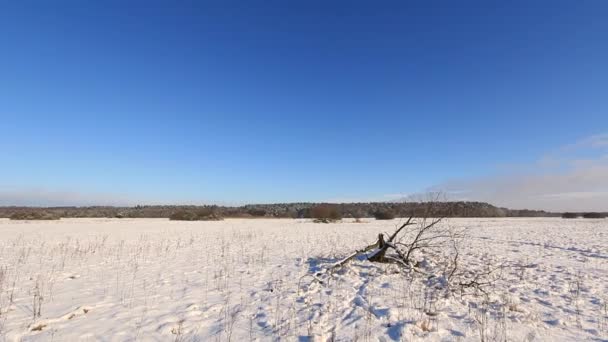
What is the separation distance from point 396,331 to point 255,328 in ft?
7.16

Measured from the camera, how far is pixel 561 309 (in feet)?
19.5


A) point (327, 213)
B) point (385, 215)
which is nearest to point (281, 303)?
point (327, 213)

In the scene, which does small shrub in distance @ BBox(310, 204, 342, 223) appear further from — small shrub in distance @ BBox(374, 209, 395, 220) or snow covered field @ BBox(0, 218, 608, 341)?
snow covered field @ BBox(0, 218, 608, 341)

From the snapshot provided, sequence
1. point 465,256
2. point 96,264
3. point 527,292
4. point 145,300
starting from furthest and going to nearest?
1. point 465,256
2. point 96,264
3. point 527,292
4. point 145,300

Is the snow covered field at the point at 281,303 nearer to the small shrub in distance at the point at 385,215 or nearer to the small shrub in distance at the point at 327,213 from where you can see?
the small shrub in distance at the point at 327,213

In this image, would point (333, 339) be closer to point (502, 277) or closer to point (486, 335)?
point (486, 335)

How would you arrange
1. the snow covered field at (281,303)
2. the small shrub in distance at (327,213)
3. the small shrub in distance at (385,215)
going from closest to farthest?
the snow covered field at (281,303)
the small shrub in distance at (327,213)
the small shrub in distance at (385,215)

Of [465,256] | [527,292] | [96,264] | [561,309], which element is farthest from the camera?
[465,256]

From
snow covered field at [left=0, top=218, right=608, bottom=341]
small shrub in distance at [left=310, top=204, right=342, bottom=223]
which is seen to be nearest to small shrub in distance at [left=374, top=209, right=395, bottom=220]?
small shrub in distance at [left=310, top=204, right=342, bottom=223]

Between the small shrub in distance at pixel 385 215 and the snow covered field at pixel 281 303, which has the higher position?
the small shrub in distance at pixel 385 215

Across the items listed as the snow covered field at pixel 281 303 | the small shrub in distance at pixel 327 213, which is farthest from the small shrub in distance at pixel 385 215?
the snow covered field at pixel 281 303

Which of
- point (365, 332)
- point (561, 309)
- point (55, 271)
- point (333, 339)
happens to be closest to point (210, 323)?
point (333, 339)

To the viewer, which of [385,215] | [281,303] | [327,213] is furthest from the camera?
[385,215]

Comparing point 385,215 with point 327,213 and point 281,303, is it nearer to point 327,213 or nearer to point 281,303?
point 327,213
